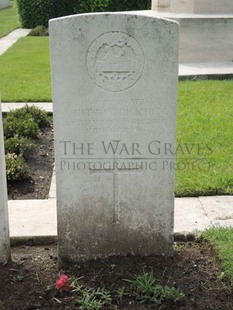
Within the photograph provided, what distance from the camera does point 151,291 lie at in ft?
10.1

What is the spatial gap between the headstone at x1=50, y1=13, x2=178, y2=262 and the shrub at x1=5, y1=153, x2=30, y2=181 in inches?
64.9

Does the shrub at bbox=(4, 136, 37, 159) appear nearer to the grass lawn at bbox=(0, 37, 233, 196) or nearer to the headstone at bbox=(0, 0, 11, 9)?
the grass lawn at bbox=(0, 37, 233, 196)

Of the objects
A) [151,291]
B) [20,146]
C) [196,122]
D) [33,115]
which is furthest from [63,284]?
[196,122]

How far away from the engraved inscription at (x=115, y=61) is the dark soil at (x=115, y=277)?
1210 mm

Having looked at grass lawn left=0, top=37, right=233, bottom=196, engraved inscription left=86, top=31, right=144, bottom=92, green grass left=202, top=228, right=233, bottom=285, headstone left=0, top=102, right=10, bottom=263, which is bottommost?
grass lawn left=0, top=37, right=233, bottom=196

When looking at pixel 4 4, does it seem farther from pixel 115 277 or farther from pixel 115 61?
pixel 115 277

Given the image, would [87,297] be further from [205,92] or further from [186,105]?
[205,92]

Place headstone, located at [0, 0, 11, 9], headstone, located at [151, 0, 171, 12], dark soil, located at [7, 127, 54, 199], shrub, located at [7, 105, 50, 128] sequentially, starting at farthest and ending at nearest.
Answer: headstone, located at [0, 0, 11, 9] → headstone, located at [151, 0, 171, 12] → shrub, located at [7, 105, 50, 128] → dark soil, located at [7, 127, 54, 199]

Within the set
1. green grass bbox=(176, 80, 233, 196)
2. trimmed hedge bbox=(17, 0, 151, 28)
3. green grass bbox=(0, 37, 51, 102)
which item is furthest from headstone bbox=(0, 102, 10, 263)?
trimmed hedge bbox=(17, 0, 151, 28)

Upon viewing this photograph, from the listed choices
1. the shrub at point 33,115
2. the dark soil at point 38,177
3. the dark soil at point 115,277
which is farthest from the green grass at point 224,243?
the shrub at point 33,115

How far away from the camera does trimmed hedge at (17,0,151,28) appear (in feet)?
63.2

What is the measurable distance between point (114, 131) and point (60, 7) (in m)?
18.3

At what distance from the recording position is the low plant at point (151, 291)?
10.00 feet

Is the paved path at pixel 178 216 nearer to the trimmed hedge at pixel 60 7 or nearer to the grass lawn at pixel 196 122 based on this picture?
the grass lawn at pixel 196 122
